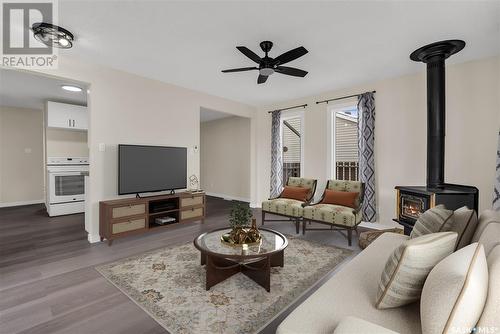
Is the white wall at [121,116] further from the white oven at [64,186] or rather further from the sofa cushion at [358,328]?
the sofa cushion at [358,328]

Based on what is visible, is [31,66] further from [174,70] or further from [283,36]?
[283,36]

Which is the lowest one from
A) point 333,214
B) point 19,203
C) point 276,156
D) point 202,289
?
point 202,289

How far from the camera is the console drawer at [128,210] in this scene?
3.26 metres

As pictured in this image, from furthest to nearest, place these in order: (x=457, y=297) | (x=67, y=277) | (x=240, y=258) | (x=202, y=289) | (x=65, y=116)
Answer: (x=65, y=116), (x=67, y=277), (x=202, y=289), (x=240, y=258), (x=457, y=297)

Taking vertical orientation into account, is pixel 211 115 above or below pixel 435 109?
above

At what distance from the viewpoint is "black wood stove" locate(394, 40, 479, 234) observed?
269 centimetres

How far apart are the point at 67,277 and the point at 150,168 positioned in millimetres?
1815

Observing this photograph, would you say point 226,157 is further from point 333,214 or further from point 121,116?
point 333,214

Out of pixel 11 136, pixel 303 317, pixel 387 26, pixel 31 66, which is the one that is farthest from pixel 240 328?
pixel 11 136

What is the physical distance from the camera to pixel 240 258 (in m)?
1.99

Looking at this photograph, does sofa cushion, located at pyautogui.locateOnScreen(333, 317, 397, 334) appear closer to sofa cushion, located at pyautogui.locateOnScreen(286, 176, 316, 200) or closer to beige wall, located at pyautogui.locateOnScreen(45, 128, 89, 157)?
sofa cushion, located at pyautogui.locateOnScreen(286, 176, 316, 200)

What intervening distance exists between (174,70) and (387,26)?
112 inches

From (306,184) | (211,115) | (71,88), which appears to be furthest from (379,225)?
(71,88)

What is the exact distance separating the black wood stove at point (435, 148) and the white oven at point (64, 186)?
19.3ft
